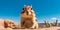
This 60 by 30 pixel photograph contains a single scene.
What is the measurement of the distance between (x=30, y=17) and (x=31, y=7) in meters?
0.59

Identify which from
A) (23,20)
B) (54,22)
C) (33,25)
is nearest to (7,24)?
(23,20)

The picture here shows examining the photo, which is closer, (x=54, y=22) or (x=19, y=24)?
(x=19, y=24)

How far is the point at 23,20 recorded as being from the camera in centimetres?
875

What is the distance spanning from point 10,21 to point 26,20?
90 cm

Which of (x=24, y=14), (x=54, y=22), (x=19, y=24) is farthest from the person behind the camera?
(x=54, y=22)

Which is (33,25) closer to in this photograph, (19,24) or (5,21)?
(19,24)

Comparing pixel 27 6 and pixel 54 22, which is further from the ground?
pixel 27 6

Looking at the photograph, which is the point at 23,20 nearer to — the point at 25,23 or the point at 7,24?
the point at 25,23

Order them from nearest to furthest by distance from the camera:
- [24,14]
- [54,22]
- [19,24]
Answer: [24,14]
[19,24]
[54,22]

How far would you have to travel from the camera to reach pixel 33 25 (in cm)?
879

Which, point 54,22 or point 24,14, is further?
point 54,22

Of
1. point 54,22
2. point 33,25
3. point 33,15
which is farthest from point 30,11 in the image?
point 54,22

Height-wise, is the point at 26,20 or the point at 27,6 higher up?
the point at 27,6

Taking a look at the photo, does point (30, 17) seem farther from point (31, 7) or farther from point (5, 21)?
point (5, 21)
